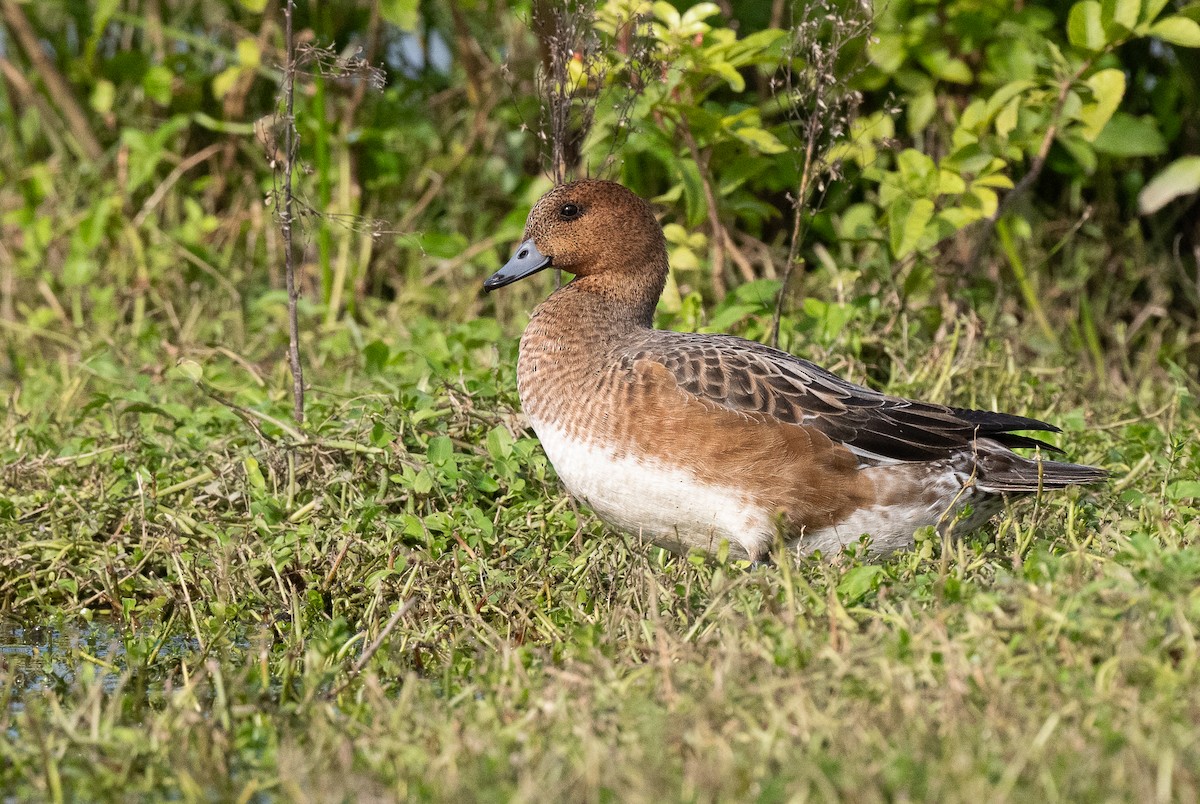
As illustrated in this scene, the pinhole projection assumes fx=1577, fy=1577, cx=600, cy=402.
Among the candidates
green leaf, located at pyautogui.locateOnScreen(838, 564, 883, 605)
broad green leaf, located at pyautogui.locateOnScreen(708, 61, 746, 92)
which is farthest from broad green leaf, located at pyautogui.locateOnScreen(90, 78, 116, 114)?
green leaf, located at pyautogui.locateOnScreen(838, 564, 883, 605)

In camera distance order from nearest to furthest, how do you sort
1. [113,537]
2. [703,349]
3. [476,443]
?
[703,349] < [113,537] < [476,443]

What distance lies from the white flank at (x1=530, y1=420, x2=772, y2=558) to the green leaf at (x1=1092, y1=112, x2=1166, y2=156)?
2841 millimetres

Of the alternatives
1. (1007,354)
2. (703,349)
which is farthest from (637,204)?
(1007,354)

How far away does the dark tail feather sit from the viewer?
3961 mm

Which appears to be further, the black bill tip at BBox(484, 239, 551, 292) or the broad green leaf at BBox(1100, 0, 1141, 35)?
the broad green leaf at BBox(1100, 0, 1141, 35)

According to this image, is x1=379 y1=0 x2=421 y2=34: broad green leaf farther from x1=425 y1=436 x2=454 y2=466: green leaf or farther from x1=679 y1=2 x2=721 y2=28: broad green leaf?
x1=425 y1=436 x2=454 y2=466: green leaf

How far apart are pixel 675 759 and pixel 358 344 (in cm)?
355

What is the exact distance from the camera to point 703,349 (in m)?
4.00

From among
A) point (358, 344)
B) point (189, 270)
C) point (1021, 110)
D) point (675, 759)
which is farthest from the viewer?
point (189, 270)

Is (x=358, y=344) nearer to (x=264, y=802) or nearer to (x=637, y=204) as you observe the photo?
(x=637, y=204)

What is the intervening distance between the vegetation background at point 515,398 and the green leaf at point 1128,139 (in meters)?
0.02

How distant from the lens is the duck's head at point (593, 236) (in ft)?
14.4

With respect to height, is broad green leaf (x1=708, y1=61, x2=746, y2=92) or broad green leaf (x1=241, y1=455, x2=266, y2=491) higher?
broad green leaf (x1=708, y1=61, x2=746, y2=92)

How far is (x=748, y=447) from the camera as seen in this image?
3820 mm
